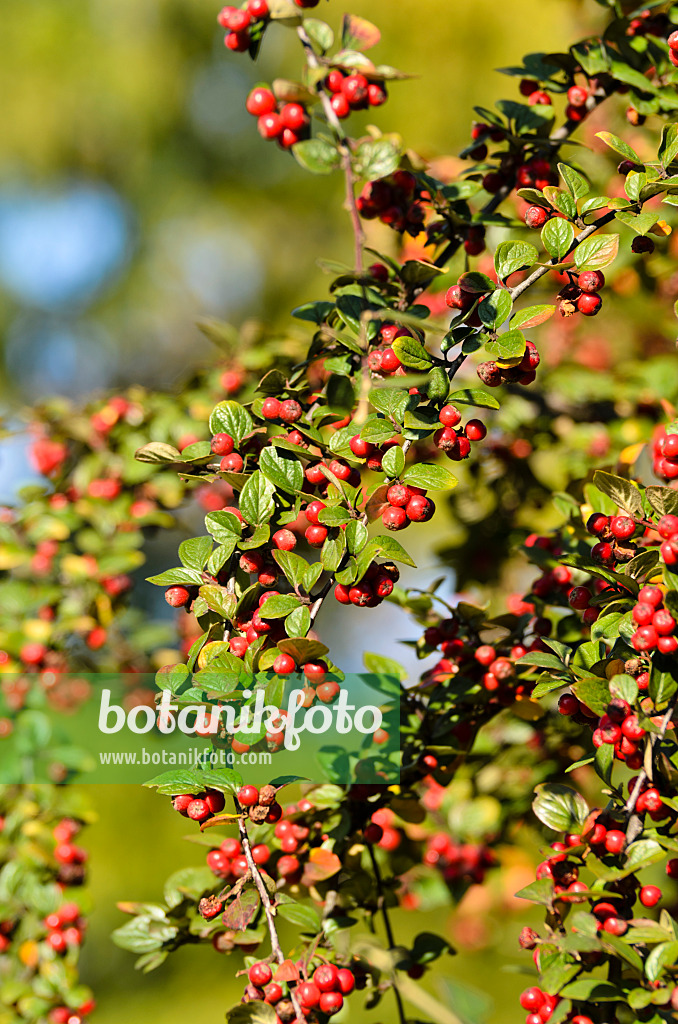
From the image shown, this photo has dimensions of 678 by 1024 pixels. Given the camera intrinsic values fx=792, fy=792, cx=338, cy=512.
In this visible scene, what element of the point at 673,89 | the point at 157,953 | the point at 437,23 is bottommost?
the point at 157,953

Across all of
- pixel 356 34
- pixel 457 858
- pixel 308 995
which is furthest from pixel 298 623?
pixel 457 858

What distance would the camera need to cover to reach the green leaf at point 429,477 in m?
0.70

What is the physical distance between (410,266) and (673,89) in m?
0.42

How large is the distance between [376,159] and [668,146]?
343 mm

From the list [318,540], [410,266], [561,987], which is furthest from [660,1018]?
[410,266]

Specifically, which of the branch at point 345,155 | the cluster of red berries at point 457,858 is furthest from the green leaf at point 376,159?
the cluster of red berries at point 457,858

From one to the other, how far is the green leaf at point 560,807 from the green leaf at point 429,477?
0.32 m

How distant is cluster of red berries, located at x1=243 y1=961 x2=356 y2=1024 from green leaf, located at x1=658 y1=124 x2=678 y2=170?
0.80 metres

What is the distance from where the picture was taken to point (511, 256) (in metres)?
0.74

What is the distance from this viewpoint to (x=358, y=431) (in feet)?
2.51

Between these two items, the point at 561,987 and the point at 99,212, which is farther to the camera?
the point at 99,212

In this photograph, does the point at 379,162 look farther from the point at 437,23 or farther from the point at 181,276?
the point at 181,276

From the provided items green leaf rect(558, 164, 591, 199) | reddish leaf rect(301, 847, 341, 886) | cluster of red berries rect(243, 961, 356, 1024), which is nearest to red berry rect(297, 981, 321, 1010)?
→ cluster of red berries rect(243, 961, 356, 1024)

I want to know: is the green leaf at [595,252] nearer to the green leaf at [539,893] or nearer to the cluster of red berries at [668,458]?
the cluster of red berries at [668,458]
